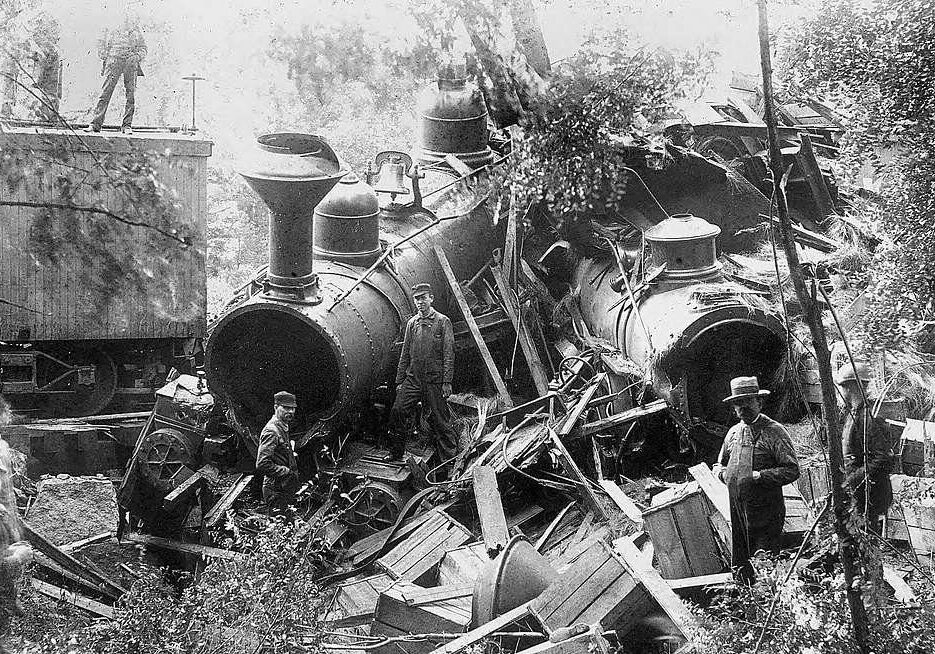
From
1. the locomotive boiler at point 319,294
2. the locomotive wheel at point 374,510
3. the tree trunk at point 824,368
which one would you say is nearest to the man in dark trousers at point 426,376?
the locomotive boiler at point 319,294

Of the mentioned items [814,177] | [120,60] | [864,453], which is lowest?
[864,453]

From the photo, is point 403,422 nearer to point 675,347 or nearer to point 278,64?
point 675,347

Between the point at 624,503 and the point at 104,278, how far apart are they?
6.37m

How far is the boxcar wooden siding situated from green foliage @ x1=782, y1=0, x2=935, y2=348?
20.9 feet

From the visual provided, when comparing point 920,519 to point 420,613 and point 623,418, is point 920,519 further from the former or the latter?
point 420,613

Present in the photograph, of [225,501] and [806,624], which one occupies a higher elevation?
[806,624]

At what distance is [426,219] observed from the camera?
11.1 m

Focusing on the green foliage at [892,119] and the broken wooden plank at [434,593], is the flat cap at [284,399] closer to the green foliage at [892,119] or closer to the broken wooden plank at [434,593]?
the broken wooden plank at [434,593]

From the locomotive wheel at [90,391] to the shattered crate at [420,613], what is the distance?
240 inches

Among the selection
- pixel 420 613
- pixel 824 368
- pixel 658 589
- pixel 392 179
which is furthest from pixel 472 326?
pixel 824 368

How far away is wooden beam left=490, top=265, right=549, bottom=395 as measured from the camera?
34.0 feet

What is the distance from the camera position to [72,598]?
6855 mm

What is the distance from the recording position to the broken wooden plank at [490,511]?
7.07 m

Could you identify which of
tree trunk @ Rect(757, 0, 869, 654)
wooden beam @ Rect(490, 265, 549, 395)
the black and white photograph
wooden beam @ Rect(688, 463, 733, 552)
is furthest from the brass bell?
tree trunk @ Rect(757, 0, 869, 654)
